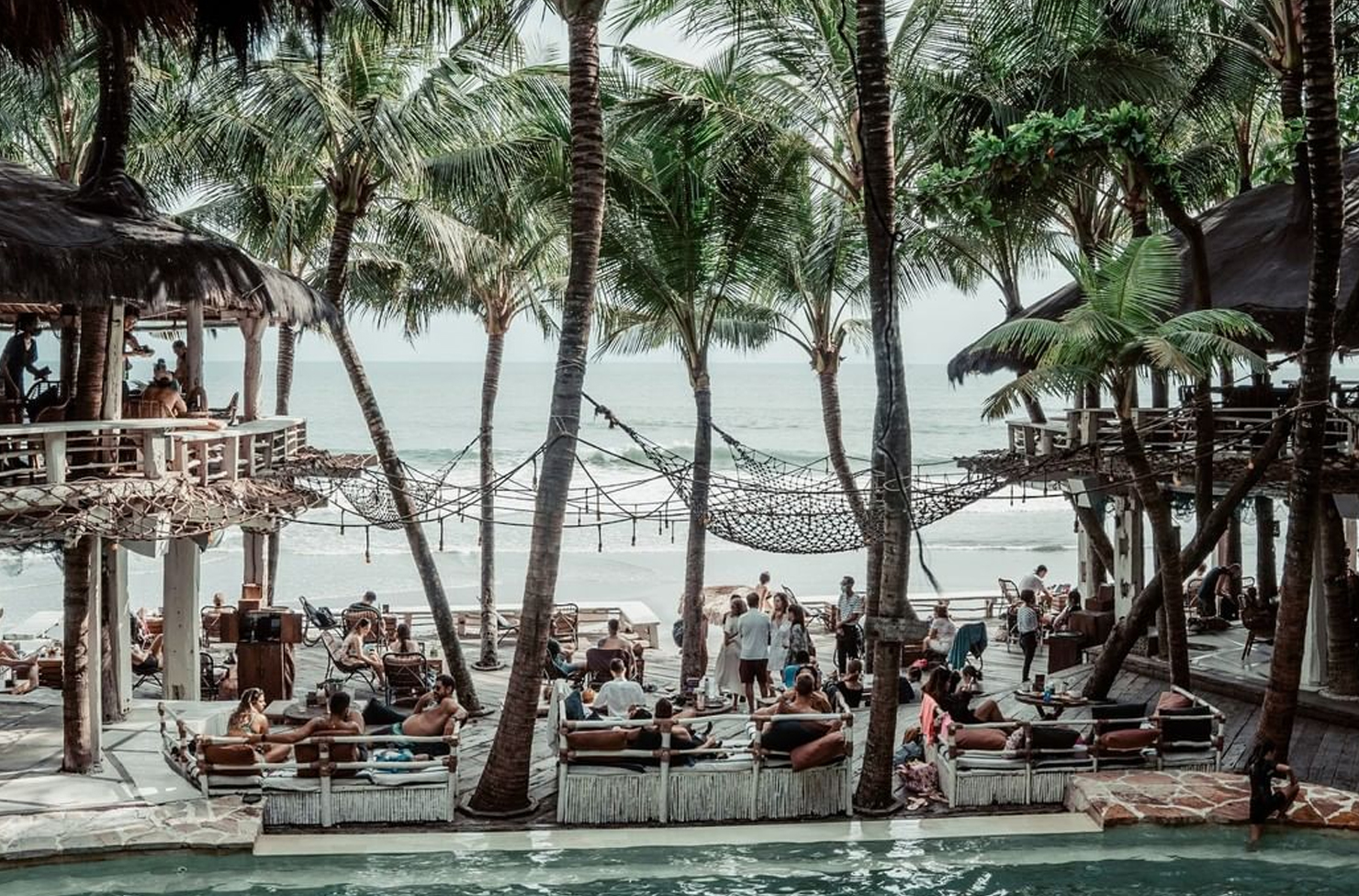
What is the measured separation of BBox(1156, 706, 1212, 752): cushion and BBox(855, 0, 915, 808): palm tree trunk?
2.36 m

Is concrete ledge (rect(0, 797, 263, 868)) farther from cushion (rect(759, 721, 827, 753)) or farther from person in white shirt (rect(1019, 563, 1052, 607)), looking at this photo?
person in white shirt (rect(1019, 563, 1052, 607))

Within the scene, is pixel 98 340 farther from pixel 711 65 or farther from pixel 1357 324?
pixel 1357 324

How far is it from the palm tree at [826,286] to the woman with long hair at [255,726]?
7.59m

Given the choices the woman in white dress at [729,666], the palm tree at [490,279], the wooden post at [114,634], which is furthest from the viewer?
the palm tree at [490,279]

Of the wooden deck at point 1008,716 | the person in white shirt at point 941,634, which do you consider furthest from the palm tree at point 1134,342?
the person in white shirt at point 941,634

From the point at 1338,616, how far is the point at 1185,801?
4.74 metres

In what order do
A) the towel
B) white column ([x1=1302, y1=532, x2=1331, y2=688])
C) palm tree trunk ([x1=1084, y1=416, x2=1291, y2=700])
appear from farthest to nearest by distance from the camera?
the towel → white column ([x1=1302, y1=532, x2=1331, y2=688]) → palm tree trunk ([x1=1084, y1=416, x2=1291, y2=700])

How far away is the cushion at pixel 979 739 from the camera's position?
11.2m

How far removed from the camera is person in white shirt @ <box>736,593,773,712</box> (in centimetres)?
1458

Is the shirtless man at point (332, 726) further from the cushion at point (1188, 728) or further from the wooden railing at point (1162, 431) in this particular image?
the wooden railing at point (1162, 431)

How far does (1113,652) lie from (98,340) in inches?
393

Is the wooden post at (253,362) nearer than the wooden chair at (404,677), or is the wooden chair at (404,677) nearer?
the wooden post at (253,362)

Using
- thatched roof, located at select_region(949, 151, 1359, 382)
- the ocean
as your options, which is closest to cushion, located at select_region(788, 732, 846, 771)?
the ocean

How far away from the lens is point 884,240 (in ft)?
35.8
